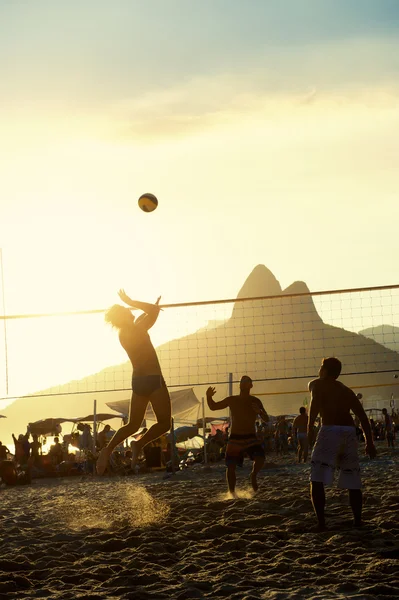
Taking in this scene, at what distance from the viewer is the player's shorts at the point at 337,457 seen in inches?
243

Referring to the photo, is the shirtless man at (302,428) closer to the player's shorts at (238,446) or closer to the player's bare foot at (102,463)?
the player's shorts at (238,446)

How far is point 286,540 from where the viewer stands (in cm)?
587

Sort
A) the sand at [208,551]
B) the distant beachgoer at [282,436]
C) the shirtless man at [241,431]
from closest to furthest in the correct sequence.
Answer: the sand at [208,551] < the shirtless man at [241,431] < the distant beachgoer at [282,436]

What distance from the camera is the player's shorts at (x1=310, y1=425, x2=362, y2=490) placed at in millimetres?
6160

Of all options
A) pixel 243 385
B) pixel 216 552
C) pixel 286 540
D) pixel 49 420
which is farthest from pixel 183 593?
pixel 49 420

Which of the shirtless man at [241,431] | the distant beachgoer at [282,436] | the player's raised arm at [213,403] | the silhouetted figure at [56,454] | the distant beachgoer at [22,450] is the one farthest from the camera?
the distant beachgoer at [282,436]

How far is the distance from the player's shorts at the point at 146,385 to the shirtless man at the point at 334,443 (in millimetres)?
1286

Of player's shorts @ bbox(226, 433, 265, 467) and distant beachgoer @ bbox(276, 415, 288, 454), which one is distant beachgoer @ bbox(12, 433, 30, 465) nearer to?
distant beachgoer @ bbox(276, 415, 288, 454)

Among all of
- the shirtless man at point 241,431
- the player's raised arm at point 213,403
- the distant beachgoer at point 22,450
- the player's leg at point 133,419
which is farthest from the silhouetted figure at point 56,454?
the player's leg at point 133,419

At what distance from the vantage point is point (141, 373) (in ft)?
22.5

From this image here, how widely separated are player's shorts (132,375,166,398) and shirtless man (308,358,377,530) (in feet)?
4.22

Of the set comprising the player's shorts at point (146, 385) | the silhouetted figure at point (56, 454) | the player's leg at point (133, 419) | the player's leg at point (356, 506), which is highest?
the player's shorts at point (146, 385)

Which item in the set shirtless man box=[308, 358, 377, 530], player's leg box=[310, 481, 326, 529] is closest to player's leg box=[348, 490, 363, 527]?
shirtless man box=[308, 358, 377, 530]

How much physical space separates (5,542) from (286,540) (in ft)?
7.19
